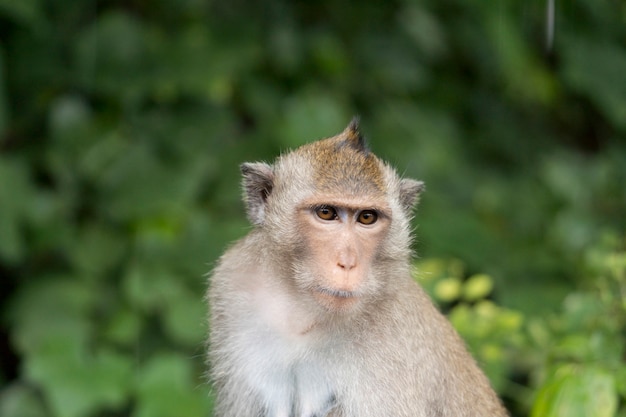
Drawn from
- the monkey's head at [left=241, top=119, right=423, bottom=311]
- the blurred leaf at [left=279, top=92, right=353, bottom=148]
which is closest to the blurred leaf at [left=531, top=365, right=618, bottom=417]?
the monkey's head at [left=241, top=119, right=423, bottom=311]

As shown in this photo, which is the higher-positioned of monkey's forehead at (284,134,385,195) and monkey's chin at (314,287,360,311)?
monkey's forehead at (284,134,385,195)

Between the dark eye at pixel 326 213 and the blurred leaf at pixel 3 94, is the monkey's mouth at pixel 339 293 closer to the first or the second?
the dark eye at pixel 326 213

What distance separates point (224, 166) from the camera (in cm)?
646

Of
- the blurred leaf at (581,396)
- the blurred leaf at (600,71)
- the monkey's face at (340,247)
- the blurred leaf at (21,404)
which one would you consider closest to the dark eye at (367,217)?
the monkey's face at (340,247)

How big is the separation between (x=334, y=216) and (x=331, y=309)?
36 centimetres

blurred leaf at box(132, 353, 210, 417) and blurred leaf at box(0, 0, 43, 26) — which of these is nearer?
blurred leaf at box(132, 353, 210, 417)

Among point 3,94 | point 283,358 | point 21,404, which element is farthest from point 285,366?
point 3,94

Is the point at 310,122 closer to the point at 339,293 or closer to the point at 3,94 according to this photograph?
the point at 3,94

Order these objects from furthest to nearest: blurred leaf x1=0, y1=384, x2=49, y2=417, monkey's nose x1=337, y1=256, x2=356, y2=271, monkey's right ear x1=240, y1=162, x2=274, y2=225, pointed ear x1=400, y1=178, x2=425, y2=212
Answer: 1. blurred leaf x1=0, y1=384, x2=49, y2=417
2. pointed ear x1=400, y1=178, x2=425, y2=212
3. monkey's right ear x1=240, y1=162, x2=274, y2=225
4. monkey's nose x1=337, y1=256, x2=356, y2=271

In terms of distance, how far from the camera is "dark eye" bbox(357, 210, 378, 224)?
380 cm

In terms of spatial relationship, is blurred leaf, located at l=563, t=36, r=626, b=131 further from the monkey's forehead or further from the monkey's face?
the monkey's face

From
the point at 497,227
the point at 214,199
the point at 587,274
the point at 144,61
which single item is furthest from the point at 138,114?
the point at 587,274

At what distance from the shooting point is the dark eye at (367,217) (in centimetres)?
380

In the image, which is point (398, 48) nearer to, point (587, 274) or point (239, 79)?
point (239, 79)
